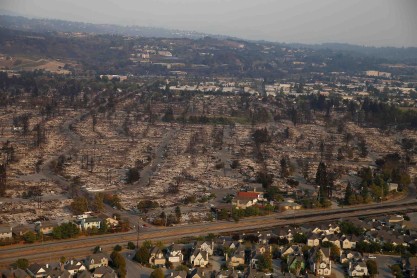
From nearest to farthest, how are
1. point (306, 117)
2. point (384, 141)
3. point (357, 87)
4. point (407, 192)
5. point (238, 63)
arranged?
1. point (407, 192)
2. point (384, 141)
3. point (306, 117)
4. point (357, 87)
5. point (238, 63)

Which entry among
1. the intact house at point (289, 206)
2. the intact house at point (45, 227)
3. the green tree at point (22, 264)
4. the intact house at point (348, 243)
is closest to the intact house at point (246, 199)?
the intact house at point (289, 206)

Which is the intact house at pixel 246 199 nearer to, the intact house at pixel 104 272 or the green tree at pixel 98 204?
the green tree at pixel 98 204

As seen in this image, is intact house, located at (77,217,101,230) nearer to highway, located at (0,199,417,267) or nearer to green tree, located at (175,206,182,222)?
highway, located at (0,199,417,267)

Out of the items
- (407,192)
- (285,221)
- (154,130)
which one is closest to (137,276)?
(285,221)

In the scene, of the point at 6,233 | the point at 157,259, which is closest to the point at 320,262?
the point at 157,259

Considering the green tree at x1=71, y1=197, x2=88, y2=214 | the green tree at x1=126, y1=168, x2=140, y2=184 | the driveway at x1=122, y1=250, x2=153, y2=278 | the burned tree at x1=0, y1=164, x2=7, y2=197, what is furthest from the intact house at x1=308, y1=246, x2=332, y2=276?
the burned tree at x1=0, y1=164, x2=7, y2=197

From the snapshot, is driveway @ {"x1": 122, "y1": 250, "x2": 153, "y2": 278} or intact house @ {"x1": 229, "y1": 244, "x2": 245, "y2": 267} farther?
intact house @ {"x1": 229, "y1": 244, "x2": 245, "y2": 267}

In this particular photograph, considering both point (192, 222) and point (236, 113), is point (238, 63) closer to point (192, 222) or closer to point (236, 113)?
point (236, 113)

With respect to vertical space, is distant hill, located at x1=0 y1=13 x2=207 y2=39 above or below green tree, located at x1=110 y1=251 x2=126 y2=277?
above
